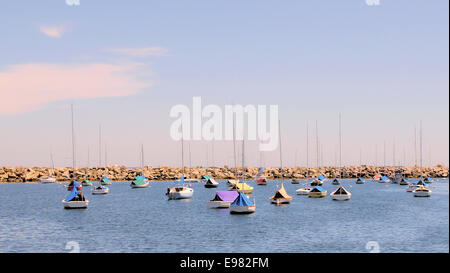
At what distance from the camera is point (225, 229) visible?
59719mm

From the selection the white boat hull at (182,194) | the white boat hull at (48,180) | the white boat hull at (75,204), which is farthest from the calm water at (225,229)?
the white boat hull at (48,180)

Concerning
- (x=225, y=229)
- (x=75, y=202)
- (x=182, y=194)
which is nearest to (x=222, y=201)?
(x=225, y=229)

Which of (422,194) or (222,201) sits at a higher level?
(222,201)

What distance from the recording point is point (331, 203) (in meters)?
98.2

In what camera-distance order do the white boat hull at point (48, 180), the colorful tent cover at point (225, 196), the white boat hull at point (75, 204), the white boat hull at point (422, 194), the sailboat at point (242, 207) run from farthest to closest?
the white boat hull at point (48, 180) < the white boat hull at point (422, 194) < the white boat hull at point (75, 204) < the colorful tent cover at point (225, 196) < the sailboat at point (242, 207)

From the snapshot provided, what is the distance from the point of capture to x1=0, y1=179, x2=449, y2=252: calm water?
160 ft

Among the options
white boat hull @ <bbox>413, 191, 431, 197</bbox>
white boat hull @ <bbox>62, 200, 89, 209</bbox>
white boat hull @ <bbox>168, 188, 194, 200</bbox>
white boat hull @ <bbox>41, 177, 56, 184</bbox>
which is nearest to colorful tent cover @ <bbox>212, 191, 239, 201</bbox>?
white boat hull @ <bbox>62, 200, 89, 209</bbox>

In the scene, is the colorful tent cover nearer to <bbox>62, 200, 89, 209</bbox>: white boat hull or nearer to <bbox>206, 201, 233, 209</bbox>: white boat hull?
<bbox>206, 201, 233, 209</bbox>: white boat hull

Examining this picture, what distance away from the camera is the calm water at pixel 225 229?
160 ft

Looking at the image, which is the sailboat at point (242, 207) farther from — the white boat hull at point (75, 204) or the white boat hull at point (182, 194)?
the white boat hull at point (182, 194)

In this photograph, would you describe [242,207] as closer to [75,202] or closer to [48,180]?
[75,202]

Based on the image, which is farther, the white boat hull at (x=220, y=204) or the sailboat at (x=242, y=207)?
the white boat hull at (x=220, y=204)

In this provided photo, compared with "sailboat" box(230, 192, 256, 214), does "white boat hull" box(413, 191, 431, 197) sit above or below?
below
